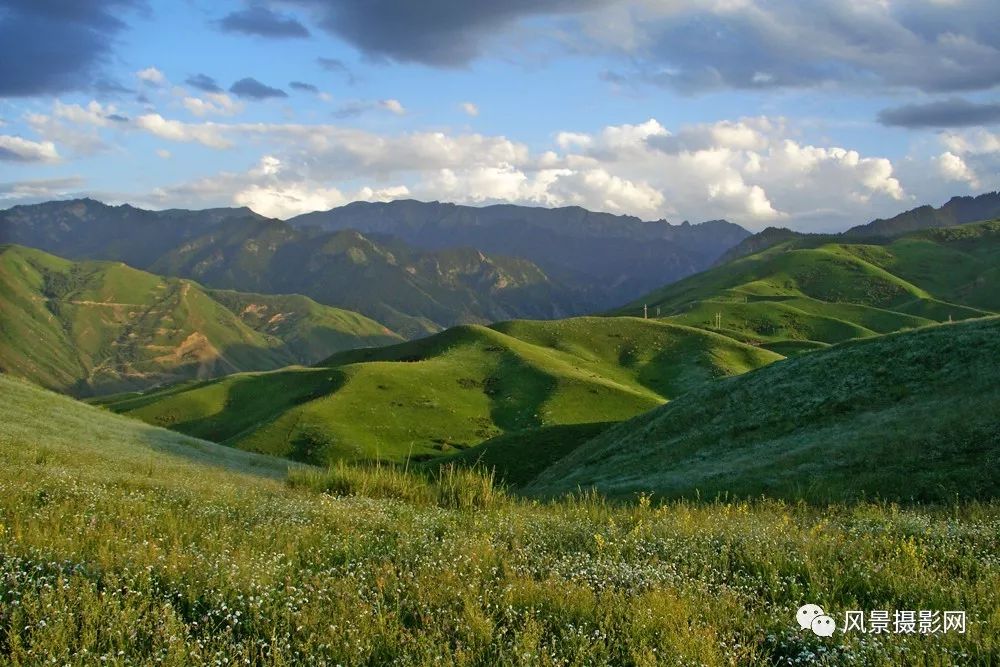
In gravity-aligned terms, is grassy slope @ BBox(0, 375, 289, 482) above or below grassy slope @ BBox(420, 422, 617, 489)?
above

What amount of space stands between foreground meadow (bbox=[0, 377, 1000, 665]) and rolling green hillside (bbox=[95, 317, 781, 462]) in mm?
71165

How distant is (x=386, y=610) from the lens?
7945mm

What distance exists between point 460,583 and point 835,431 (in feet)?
85.0

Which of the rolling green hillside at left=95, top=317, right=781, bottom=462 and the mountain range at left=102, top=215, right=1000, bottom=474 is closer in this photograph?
the mountain range at left=102, top=215, right=1000, bottom=474

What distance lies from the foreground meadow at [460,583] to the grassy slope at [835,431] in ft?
33.1

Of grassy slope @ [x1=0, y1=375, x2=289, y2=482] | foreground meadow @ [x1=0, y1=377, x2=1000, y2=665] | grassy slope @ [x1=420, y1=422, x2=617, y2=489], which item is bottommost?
grassy slope @ [x1=420, y1=422, x2=617, y2=489]

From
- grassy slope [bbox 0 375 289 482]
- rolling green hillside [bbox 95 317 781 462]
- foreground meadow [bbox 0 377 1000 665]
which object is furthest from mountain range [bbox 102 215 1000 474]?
foreground meadow [bbox 0 377 1000 665]

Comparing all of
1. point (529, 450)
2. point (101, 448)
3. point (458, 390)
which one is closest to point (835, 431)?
point (101, 448)

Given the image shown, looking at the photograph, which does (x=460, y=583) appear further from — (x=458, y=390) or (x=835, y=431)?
(x=458, y=390)

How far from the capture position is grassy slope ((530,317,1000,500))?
874 inches

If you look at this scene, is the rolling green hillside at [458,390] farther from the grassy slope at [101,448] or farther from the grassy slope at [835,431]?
the grassy slope at [835,431]

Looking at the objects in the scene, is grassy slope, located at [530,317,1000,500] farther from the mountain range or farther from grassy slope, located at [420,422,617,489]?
the mountain range

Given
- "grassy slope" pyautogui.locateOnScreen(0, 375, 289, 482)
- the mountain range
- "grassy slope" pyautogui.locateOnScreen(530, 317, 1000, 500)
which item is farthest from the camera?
the mountain range

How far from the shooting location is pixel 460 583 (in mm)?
8648
